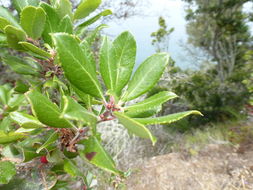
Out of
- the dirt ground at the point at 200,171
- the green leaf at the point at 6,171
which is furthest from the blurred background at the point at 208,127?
the green leaf at the point at 6,171

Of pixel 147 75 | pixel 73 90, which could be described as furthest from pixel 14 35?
pixel 147 75

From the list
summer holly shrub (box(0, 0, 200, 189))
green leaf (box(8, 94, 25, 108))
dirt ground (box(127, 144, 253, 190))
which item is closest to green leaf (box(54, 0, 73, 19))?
summer holly shrub (box(0, 0, 200, 189))

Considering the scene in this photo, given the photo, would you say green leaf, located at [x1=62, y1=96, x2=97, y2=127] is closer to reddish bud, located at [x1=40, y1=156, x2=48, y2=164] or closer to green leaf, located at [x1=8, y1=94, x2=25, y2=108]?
reddish bud, located at [x1=40, y1=156, x2=48, y2=164]

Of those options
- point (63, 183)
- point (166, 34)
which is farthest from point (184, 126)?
point (63, 183)

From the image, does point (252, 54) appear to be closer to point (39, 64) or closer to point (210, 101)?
point (210, 101)

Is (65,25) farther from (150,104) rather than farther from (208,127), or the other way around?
(208,127)
